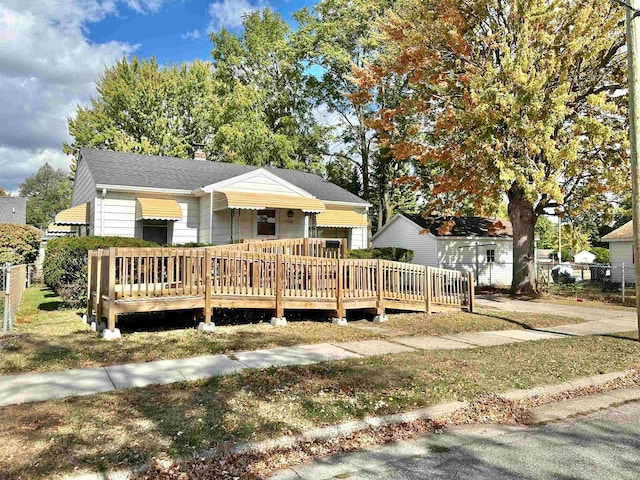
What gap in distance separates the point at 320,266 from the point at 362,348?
2836 millimetres

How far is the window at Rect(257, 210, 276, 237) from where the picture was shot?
56.9ft

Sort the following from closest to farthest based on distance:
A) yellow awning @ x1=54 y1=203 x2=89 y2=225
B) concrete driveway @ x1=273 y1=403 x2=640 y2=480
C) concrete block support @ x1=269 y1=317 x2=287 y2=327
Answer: concrete driveway @ x1=273 y1=403 x2=640 y2=480 < concrete block support @ x1=269 y1=317 x2=287 y2=327 < yellow awning @ x1=54 y1=203 x2=89 y2=225

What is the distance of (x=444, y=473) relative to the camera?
329 cm

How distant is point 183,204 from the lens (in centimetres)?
1630

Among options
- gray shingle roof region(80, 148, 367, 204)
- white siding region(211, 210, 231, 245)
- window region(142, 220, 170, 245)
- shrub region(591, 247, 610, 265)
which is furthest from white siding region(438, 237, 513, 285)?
shrub region(591, 247, 610, 265)

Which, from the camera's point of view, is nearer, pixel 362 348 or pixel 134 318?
pixel 362 348

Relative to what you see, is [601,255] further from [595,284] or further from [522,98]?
[522,98]

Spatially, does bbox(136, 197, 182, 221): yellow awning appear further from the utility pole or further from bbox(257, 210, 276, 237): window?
the utility pole

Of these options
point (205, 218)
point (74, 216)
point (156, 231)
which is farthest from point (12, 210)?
point (205, 218)

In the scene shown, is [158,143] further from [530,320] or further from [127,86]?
[530,320]

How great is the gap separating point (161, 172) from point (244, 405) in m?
14.8

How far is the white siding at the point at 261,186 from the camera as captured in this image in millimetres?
16125

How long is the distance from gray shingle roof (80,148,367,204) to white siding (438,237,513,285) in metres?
6.50

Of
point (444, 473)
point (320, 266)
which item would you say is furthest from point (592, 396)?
point (320, 266)
